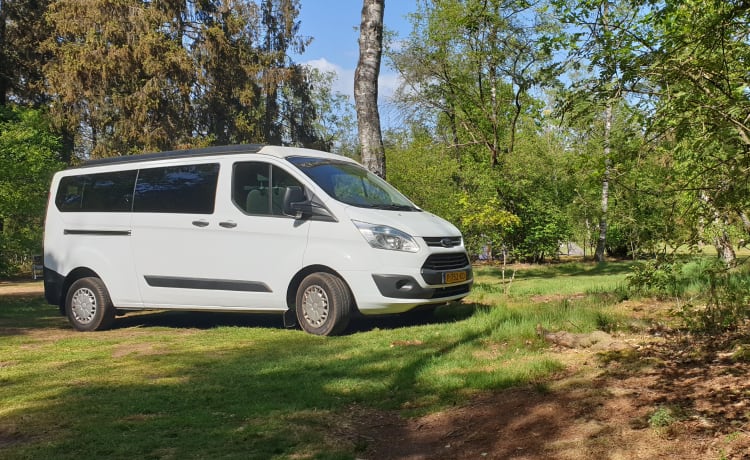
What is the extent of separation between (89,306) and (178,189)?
229 cm

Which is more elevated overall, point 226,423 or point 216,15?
point 216,15

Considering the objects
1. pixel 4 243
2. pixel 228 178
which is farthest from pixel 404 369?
pixel 4 243

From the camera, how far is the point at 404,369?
6.10 meters

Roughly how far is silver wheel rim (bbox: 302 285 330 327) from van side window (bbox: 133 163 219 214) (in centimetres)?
188

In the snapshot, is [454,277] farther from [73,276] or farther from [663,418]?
[73,276]

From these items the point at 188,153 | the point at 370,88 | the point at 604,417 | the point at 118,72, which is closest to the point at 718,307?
the point at 604,417

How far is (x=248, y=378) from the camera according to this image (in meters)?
5.94

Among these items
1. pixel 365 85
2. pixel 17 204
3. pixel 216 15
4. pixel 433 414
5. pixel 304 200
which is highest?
pixel 216 15

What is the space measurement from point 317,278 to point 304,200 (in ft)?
3.39

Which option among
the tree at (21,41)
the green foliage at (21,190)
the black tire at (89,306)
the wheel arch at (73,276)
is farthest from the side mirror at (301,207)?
the tree at (21,41)

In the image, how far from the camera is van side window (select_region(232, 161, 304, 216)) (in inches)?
337

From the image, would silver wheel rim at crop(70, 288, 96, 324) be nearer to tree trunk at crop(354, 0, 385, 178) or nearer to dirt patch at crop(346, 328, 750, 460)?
tree trunk at crop(354, 0, 385, 178)

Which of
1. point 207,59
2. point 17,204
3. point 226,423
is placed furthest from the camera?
point 207,59

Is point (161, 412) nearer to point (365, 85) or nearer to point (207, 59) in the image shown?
point (365, 85)
